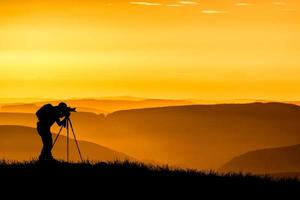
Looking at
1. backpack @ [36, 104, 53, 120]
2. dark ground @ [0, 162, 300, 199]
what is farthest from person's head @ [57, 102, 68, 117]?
dark ground @ [0, 162, 300, 199]

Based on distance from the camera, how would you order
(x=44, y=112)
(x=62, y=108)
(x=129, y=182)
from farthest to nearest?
(x=62, y=108) < (x=44, y=112) < (x=129, y=182)

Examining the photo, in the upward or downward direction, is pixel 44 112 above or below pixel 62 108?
below

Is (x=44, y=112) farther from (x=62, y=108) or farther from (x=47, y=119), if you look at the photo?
(x=62, y=108)

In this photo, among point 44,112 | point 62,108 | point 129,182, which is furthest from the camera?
point 62,108

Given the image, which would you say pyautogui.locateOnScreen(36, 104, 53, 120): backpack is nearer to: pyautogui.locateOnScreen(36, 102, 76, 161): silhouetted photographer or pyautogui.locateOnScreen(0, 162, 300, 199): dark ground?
pyautogui.locateOnScreen(36, 102, 76, 161): silhouetted photographer

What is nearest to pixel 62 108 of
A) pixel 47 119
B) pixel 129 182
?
pixel 47 119

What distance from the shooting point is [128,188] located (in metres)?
24.3

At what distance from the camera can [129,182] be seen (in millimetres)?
25172

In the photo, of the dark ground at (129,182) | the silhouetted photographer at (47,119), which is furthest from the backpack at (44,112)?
the dark ground at (129,182)

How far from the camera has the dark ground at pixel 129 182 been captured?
24.0m

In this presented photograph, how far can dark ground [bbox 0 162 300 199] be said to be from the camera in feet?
78.7


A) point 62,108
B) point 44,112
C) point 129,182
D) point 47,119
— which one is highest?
point 62,108

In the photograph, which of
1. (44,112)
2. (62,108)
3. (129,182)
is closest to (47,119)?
(44,112)

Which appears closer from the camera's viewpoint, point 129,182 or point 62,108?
point 129,182
